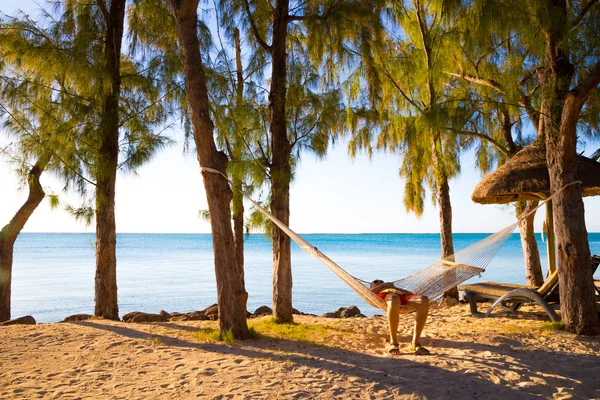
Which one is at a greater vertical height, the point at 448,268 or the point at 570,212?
the point at 570,212

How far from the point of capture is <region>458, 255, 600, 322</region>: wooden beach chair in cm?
382

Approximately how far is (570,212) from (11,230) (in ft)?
16.5

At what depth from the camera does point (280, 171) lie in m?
4.25

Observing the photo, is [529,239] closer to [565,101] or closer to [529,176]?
[529,176]

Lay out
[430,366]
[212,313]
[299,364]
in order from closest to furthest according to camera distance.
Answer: [430,366], [299,364], [212,313]

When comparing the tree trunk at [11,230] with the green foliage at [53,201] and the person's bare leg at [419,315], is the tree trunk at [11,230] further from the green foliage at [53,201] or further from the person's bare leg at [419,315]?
the person's bare leg at [419,315]

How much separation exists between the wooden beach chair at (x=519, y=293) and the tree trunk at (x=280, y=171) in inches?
63.3

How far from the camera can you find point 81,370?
276 centimetres

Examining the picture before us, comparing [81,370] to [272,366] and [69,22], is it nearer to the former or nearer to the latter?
[272,366]

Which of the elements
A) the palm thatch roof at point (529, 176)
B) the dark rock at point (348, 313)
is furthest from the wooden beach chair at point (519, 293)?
the dark rock at point (348, 313)

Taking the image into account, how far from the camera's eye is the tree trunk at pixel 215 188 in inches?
138

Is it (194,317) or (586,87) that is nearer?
(586,87)

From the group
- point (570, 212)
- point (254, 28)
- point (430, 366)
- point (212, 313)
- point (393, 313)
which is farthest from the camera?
point (212, 313)

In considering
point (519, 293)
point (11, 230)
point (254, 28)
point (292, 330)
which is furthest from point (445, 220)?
point (11, 230)
